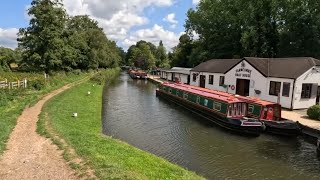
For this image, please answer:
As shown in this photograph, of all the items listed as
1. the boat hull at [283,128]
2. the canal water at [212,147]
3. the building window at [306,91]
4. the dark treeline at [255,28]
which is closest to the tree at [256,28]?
the dark treeline at [255,28]

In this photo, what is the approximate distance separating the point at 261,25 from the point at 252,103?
86.5ft

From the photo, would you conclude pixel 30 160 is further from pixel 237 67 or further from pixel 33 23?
pixel 33 23

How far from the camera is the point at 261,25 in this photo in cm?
4219

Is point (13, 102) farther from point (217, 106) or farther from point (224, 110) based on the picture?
point (224, 110)

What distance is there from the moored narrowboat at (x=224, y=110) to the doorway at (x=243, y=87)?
17.5ft

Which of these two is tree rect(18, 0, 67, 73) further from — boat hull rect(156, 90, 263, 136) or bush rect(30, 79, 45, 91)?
boat hull rect(156, 90, 263, 136)

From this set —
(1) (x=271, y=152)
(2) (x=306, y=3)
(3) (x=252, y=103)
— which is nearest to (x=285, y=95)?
(3) (x=252, y=103)

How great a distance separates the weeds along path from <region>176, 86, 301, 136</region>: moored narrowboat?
40.1ft

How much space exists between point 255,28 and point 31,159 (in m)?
38.7

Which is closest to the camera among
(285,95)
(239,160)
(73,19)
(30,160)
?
(30,160)

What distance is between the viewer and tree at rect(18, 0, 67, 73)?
129 feet

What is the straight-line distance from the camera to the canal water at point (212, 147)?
11.9 m

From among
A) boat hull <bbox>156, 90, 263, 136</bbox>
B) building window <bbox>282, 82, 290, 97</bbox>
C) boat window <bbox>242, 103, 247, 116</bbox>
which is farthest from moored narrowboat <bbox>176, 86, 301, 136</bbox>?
building window <bbox>282, 82, 290, 97</bbox>

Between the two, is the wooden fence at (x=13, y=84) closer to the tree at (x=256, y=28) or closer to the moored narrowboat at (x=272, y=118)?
the moored narrowboat at (x=272, y=118)
